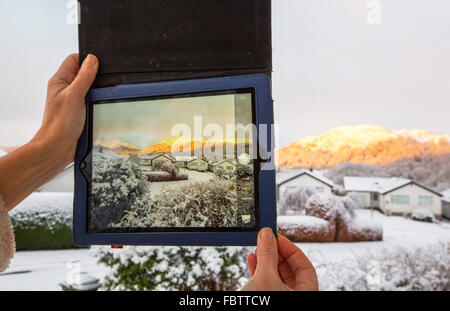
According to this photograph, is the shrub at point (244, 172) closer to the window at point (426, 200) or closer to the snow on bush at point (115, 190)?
the snow on bush at point (115, 190)

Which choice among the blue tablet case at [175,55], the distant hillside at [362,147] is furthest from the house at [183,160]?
the distant hillside at [362,147]

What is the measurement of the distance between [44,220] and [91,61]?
184 cm

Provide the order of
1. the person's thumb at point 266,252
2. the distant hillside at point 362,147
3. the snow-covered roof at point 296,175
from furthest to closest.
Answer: the snow-covered roof at point 296,175, the distant hillside at point 362,147, the person's thumb at point 266,252

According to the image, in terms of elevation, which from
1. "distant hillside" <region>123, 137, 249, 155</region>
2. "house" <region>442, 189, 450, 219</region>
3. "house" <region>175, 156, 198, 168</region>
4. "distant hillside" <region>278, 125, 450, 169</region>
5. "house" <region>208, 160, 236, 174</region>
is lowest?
"house" <region>442, 189, 450, 219</region>

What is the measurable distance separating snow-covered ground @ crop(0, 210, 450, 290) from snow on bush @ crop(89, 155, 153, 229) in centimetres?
158

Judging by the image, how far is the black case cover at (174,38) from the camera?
59cm

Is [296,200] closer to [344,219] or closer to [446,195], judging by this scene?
[344,219]

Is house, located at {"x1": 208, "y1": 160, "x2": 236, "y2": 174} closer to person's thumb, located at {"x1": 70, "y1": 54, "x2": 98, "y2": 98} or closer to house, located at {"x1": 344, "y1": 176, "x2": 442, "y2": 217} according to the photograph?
person's thumb, located at {"x1": 70, "y1": 54, "x2": 98, "y2": 98}

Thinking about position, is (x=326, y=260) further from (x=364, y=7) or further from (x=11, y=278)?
(x=11, y=278)

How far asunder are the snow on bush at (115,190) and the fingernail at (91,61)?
17 centimetres

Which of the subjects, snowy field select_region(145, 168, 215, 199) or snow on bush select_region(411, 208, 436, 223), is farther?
snow on bush select_region(411, 208, 436, 223)

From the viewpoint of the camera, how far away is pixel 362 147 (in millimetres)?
2035

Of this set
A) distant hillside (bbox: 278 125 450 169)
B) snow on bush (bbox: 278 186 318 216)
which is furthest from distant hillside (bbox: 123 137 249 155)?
snow on bush (bbox: 278 186 318 216)

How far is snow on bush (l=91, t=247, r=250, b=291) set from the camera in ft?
6.05
